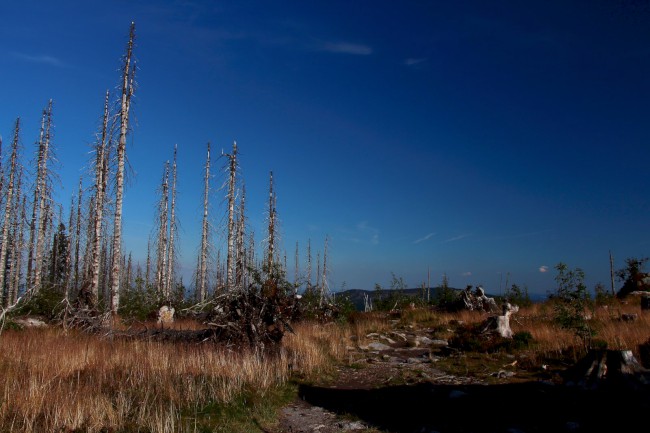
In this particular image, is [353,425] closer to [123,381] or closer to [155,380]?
[155,380]

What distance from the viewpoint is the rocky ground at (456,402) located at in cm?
654

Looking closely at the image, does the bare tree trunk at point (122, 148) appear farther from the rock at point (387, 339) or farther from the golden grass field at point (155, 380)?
the rock at point (387, 339)

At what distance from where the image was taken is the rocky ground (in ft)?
21.5

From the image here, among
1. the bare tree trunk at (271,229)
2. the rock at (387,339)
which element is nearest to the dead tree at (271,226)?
the bare tree trunk at (271,229)

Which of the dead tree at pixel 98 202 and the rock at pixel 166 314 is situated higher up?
the dead tree at pixel 98 202

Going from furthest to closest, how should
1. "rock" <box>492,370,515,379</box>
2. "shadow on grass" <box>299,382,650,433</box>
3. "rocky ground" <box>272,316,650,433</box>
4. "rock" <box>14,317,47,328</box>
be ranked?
"rock" <box>14,317,47,328</box> < "rock" <box>492,370,515,379</box> < "rocky ground" <box>272,316,650,433</box> < "shadow on grass" <box>299,382,650,433</box>

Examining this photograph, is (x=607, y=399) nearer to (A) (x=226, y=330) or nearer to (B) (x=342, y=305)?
(A) (x=226, y=330)

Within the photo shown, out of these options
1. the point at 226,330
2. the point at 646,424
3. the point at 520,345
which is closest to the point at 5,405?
the point at 226,330

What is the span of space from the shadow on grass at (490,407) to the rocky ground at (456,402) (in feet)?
0.05

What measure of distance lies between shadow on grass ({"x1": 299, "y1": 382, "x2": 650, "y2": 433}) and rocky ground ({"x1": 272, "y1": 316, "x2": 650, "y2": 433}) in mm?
15

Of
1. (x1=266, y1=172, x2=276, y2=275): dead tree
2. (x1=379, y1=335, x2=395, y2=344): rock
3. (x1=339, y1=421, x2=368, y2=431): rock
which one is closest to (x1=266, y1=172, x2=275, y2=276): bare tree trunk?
(x1=266, y1=172, x2=276, y2=275): dead tree

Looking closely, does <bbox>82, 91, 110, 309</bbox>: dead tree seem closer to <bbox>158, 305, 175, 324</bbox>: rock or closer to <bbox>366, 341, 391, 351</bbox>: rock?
<bbox>158, 305, 175, 324</bbox>: rock

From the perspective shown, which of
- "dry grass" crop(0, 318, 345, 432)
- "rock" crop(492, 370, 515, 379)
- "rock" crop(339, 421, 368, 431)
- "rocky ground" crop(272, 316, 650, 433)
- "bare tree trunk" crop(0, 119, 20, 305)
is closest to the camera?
"dry grass" crop(0, 318, 345, 432)

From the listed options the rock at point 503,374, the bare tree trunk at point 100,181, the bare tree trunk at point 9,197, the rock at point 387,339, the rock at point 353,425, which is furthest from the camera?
the bare tree trunk at point 9,197
